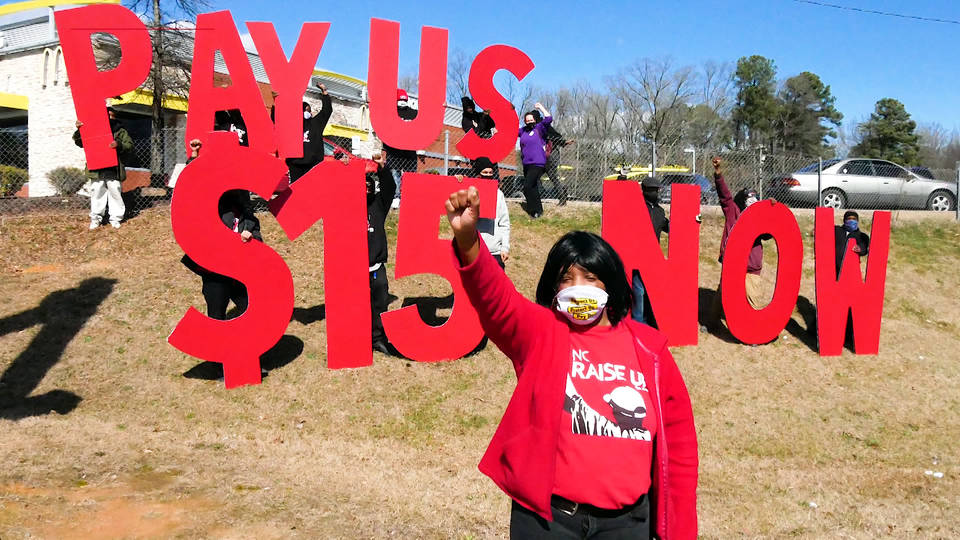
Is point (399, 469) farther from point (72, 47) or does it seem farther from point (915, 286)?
point (915, 286)

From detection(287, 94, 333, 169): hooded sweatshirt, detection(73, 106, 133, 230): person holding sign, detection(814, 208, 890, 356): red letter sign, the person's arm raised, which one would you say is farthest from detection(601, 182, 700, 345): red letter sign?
detection(73, 106, 133, 230): person holding sign

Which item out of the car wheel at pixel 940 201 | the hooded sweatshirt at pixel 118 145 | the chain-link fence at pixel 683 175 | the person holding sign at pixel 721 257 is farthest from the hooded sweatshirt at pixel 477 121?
the car wheel at pixel 940 201

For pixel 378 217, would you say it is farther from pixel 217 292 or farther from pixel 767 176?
pixel 767 176

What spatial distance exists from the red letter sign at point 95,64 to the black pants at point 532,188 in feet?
19.6

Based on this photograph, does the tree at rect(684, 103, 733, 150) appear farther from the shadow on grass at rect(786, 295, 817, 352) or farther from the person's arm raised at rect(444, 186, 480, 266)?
the person's arm raised at rect(444, 186, 480, 266)

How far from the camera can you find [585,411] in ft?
7.65

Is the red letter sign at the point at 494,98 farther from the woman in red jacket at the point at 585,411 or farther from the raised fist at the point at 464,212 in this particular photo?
the raised fist at the point at 464,212

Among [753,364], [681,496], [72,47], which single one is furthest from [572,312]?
[72,47]

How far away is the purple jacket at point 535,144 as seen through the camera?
11.9 metres

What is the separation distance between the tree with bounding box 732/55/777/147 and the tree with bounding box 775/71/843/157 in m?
0.92

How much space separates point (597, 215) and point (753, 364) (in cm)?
503

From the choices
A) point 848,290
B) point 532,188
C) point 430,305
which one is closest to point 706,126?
point 532,188

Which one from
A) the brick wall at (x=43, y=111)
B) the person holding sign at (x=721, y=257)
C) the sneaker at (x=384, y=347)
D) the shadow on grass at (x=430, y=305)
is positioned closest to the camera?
the sneaker at (x=384, y=347)

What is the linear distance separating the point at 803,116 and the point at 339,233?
5432 cm
